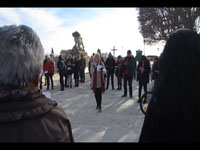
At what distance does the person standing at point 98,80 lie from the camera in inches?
265

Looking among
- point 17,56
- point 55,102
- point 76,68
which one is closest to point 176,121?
point 55,102

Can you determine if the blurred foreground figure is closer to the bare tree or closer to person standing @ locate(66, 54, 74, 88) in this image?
person standing @ locate(66, 54, 74, 88)

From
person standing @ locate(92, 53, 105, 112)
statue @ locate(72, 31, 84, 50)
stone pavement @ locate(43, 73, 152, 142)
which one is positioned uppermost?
statue @ locate(72, 31, 84, 50)

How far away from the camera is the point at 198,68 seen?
144 centimetres

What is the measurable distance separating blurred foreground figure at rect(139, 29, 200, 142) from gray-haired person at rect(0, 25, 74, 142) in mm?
657

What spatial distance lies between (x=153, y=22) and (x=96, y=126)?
22.3 meters

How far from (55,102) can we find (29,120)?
0.76 ft

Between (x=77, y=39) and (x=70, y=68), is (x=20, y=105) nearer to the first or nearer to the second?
(x=70, y=68)

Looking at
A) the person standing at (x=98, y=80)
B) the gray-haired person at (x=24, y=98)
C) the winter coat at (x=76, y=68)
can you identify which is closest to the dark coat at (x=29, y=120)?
the gray-haired person at (x=24, y=98)

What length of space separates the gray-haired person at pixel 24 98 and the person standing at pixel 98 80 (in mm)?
5263

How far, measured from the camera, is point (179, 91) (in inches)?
56.4

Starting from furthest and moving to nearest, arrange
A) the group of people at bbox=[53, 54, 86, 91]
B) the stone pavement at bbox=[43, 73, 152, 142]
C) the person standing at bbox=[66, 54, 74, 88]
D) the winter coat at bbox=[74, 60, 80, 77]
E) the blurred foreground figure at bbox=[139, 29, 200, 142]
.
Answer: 1. the winter coat at bbox=[74, 60, 80, 77]
2. the person standing at bbox=[66, 54, 74, 88]
3. the group of people at bbox=[53, 54, 86, 91]
4. the stone pavement at bbox=[43, 73, 152, 142]
5. the blurred foreground figure at bbox=[139, 29, 200, 142]

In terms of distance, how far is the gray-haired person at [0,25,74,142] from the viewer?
4.14 ft

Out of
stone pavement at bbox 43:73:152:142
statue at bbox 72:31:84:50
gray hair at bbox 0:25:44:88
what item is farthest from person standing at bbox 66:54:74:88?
statue at bbox 72:31:84:50
